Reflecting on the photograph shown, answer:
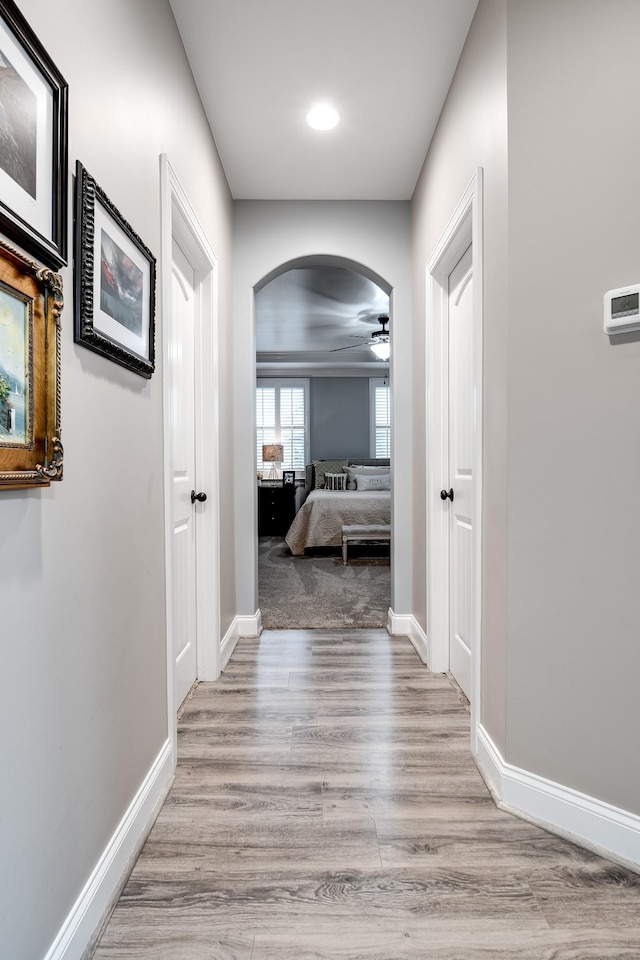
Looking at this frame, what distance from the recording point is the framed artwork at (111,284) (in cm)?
121

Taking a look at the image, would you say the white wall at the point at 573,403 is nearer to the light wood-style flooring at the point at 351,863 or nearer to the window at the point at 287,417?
the light wood-style flooring at the point at 351,863

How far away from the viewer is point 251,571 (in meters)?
3.38

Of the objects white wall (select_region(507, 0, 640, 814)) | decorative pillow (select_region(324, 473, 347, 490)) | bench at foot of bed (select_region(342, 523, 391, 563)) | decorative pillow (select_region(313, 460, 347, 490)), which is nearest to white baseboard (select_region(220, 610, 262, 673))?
white wall (select_region(507, 0, 640, 814))

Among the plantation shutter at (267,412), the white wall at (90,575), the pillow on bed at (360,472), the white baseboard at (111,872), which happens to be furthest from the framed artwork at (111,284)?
the plantation shutter at (267,412)

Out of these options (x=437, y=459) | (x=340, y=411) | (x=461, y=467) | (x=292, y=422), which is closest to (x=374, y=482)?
(x=340, y=411)

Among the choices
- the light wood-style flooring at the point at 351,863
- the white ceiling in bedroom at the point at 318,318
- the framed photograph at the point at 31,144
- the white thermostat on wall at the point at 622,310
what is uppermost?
the white ceiling in bedroom at the point at 318,318

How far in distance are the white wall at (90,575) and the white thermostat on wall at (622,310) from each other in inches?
50.7

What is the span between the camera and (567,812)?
62.2 inches

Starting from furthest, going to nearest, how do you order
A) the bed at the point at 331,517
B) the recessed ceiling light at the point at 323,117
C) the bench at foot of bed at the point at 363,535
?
the bed at the point at 331,517 → the bench at foot of bed at the point at 363,535 → the recessed ceiling light at the point at 323,117

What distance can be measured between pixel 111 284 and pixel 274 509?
6.37m

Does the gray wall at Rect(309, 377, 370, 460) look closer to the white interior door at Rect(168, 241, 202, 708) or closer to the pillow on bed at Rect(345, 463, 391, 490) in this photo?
the pillow on bed at Rect(345, 463, 391, 490)

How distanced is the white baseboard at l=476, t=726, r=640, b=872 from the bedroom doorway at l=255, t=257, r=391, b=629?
1909mm

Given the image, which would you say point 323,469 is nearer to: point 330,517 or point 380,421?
point 380,421

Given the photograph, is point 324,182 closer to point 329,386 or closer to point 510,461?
point 510,461
